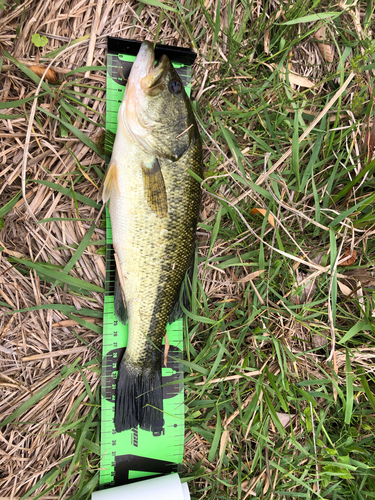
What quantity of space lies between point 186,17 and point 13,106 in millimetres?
1353

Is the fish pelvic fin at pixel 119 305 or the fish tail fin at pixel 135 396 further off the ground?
the fish pelvic fin at pixel 119 305

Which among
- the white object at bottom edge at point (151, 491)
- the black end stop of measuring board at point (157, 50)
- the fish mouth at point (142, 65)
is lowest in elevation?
the white object at bottom edge at point (151, 491)

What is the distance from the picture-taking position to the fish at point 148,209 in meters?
1.93

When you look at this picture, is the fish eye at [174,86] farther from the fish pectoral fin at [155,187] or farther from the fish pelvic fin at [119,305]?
the fish pelvic fin at [119,305]

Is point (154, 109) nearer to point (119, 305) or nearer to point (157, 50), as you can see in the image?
point (157, 50)

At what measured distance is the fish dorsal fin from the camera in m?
1.98

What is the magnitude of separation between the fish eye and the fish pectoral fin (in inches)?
19.1

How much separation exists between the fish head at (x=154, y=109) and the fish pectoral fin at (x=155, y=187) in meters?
0.11

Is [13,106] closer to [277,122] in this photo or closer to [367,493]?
[277,122]

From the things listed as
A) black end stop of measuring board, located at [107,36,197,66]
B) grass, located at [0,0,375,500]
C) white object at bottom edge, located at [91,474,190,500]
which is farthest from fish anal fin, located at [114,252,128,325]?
black end stop of measuring board, located at [107,36,197,66]

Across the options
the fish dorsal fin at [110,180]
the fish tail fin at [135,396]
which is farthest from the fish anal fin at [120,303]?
the fish dorsal fin at [110,180]

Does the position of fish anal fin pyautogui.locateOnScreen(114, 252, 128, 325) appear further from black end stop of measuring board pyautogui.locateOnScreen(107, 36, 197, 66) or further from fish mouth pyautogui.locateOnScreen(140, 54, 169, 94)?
black end stop of measuring board pyautogui.locateOnScreen(107, 36, 197, 66)

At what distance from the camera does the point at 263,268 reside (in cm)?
217

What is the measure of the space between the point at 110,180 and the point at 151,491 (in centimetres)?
209
